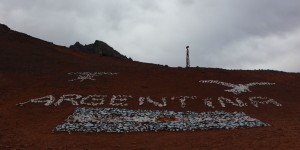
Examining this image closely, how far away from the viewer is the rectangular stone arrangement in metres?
27.7

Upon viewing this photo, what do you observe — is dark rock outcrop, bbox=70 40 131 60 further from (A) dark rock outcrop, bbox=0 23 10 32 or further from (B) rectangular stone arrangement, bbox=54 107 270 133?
(B) rectangular stone arrangement, bbox=54 107 270 133

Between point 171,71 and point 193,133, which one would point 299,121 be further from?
point 171,71

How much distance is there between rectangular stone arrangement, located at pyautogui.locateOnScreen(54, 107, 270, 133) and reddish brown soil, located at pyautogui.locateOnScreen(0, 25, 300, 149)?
2.64ft

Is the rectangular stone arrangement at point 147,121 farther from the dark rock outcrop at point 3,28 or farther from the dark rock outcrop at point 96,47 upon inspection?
the dark rock outcrop at point 96,47

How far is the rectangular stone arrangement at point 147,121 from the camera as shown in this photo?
90.8ft

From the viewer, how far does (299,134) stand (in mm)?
25922

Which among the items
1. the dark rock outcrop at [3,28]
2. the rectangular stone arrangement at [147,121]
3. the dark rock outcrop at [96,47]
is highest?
the dark rock outcrop at [3,28]

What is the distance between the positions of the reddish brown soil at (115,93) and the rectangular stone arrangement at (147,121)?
0.81 metres

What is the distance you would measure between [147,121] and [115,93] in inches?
261

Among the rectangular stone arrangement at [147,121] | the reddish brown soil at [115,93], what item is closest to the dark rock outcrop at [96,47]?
the reddish brown soil at [115,93]

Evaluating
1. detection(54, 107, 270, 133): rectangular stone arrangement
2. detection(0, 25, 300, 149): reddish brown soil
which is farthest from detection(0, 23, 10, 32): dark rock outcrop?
detection(54, 107, 270, 133): rectangular stone arrangement

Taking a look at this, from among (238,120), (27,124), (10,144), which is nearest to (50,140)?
(10,144)

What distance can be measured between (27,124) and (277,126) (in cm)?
1361

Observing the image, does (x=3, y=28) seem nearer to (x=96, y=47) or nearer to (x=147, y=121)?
(x=96, y=47)
